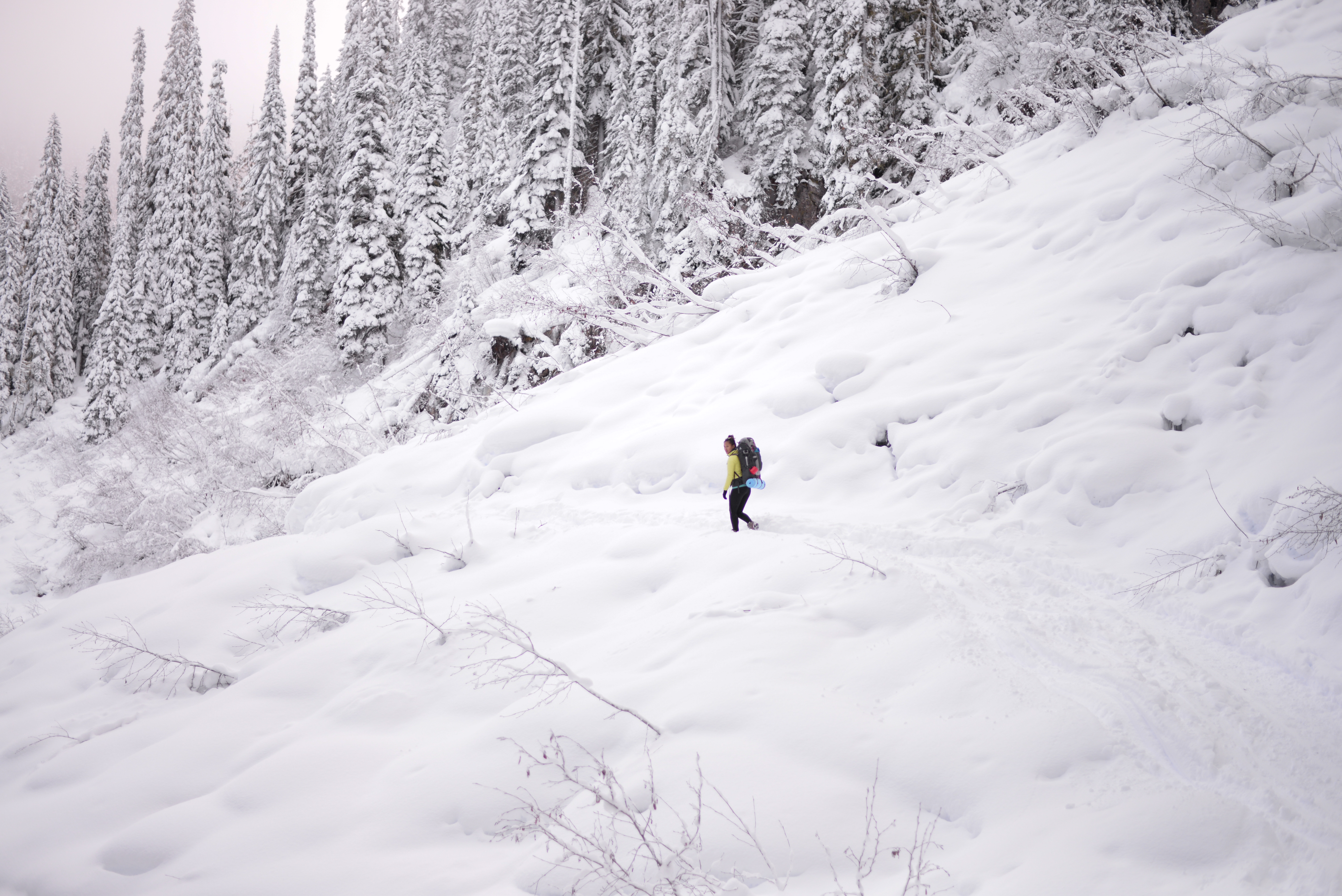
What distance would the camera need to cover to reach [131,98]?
149 feet

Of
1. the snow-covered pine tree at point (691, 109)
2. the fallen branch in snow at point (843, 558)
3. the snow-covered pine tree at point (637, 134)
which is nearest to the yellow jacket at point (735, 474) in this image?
the fallen branch in snow at point (843, 558)

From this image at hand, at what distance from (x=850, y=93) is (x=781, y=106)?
265 cm

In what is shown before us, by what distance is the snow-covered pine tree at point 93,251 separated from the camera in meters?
42.0

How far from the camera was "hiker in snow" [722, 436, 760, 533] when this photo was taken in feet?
19.2

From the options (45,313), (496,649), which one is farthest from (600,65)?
Result: (45,313)

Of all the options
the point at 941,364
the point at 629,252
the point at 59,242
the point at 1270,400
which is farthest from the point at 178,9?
the point at 1270,400

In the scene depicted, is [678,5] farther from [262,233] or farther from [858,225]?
[262,233]

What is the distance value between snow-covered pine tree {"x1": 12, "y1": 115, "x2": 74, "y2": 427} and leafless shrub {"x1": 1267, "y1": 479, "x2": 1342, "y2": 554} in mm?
53074

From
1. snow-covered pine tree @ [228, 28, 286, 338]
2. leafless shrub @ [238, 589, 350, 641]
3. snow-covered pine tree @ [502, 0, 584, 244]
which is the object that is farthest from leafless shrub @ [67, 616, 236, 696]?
snow-covered pine tree @ [228, 28, 286, 338]

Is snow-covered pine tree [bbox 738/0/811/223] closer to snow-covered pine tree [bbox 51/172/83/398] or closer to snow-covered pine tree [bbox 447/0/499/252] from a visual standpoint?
snow-covered pine tree [bbox 447/0/499/252]

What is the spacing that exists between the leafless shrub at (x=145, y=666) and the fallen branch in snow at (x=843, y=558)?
4898mm

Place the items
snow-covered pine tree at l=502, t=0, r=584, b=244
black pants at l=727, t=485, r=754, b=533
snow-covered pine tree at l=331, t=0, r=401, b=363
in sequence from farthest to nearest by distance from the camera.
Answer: snow-covered pine tree at l=502, t=0, r=584, b=244 < snow-covered pine tree at l=331, t=0, r=401, b=363 < black pants at l=727, t=485, r=754, b=533

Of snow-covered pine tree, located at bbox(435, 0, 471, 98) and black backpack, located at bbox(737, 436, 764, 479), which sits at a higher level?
snow-covered pine tree, located at bbox(435, 0, 471, 98)

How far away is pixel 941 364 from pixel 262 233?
37.0 meters
